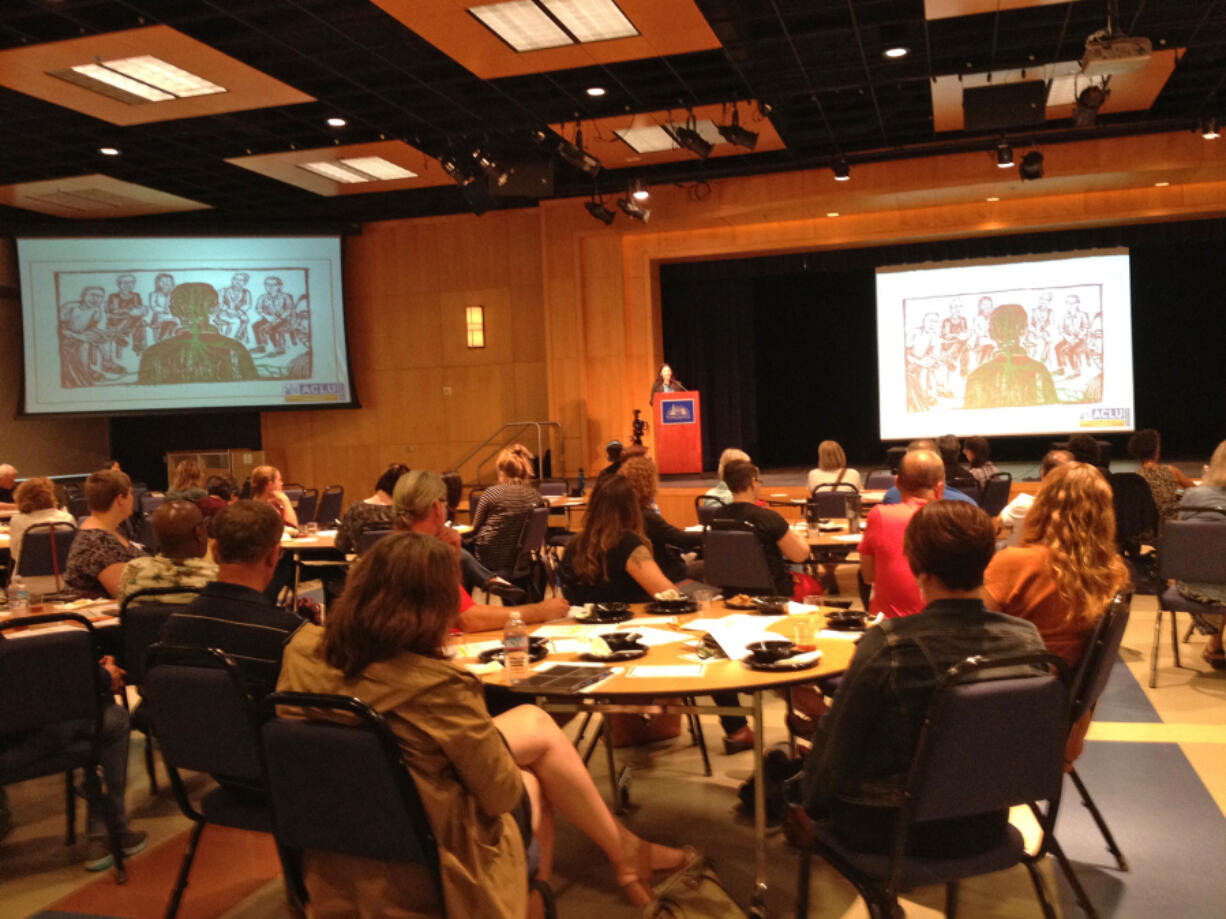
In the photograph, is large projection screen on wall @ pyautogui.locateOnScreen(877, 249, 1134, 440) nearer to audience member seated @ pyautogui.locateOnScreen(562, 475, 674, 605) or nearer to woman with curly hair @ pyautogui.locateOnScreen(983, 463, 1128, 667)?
audience member seated @ pyautogui.locateOnScreen(562, 475, 674, 605)

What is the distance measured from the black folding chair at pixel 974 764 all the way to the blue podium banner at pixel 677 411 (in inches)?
420

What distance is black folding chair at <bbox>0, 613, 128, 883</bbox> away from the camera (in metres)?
3.11

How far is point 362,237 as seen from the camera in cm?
1506

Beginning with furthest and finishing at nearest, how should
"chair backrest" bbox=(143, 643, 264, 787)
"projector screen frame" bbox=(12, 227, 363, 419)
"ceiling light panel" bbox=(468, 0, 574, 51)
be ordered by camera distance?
"projector screen frame" bbox=(12, 227, 363, 419) < "ceiling light panel" bbox=(468, 0, 574, 51) < "chair backrest" bbox=(143, 643, 264, 787)

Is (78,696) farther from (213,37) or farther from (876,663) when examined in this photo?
(213,37)

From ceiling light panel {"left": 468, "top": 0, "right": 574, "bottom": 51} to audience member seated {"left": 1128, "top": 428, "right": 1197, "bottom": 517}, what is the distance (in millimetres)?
5267

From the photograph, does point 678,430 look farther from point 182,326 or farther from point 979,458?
point 182,326

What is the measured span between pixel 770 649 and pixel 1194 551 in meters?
3.06

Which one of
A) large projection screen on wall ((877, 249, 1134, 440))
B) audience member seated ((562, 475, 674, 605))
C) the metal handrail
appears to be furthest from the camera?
the metal handrail

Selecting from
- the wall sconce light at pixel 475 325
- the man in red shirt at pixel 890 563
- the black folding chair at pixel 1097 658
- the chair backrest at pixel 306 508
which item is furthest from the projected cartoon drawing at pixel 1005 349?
the black folding chair at pixel 1097 658

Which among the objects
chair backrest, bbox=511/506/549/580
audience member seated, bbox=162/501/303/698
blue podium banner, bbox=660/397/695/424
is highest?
blue podium banner, bbox=660/397/695/424

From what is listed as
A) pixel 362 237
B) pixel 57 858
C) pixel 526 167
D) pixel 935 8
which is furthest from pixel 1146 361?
pixel 57 858

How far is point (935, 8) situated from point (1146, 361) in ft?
29.9

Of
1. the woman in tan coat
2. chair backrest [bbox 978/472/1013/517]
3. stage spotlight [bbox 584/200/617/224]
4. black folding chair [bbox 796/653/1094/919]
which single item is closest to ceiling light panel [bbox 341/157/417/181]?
stage spotlight [bbox 584/200/617/224]
